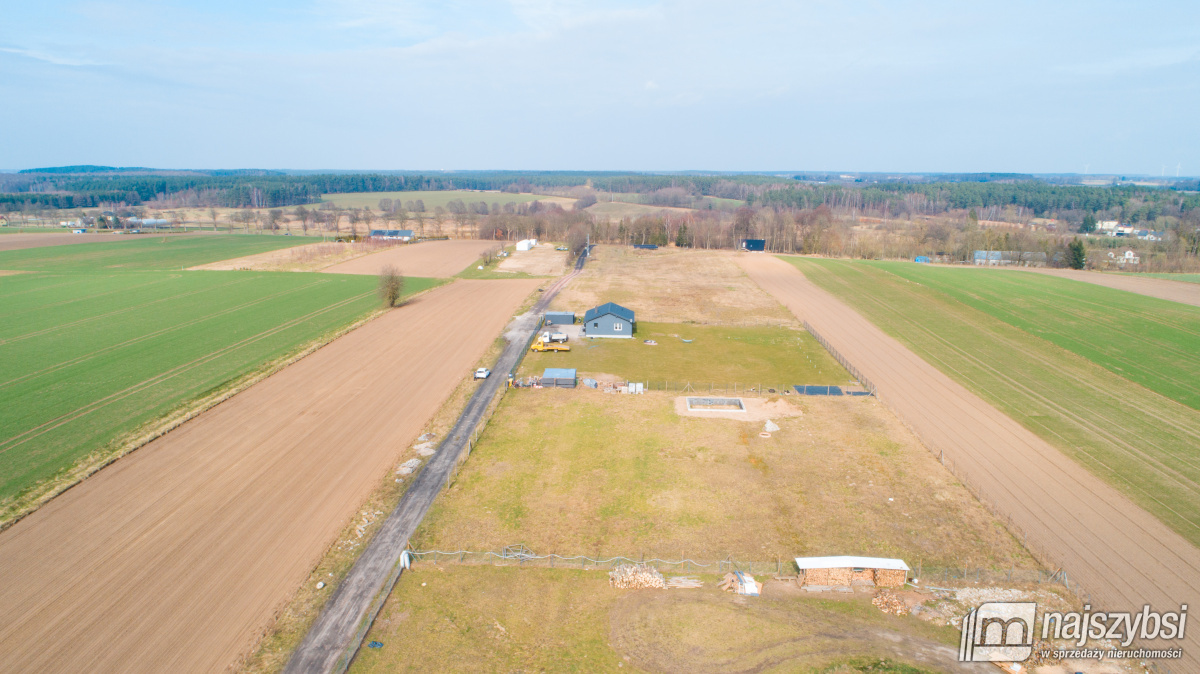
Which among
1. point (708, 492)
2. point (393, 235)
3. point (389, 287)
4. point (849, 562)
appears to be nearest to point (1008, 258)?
point (708, 492)

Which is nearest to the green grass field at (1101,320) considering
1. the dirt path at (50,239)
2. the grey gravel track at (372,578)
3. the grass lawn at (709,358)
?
the grass lawn at (709,358)

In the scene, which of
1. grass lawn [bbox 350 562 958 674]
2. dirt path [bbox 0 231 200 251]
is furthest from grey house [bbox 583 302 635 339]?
dirt path [bbox 0 231 200 251]

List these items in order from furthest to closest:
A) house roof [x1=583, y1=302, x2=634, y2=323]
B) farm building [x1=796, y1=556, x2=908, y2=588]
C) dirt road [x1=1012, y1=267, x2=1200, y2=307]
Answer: dirt road [x1=1012, y1=267, x2=1200, y2=307], house roof [x1=583, y1=302, x2=634, y2=323], farm building [x1=796, y1=556, x2=908, y2=588]

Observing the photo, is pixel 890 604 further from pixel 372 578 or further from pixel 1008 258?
pixel 1008 258

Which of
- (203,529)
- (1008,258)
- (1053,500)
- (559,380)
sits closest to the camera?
(203,529)

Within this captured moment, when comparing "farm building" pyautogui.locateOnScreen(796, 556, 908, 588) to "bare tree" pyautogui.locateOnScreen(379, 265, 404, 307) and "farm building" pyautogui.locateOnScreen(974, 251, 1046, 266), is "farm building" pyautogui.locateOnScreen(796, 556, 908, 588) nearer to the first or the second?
"bare tree" pyautogui.locateOnScreen(379, 265, 404, 307)

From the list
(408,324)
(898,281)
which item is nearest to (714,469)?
(408,324)
